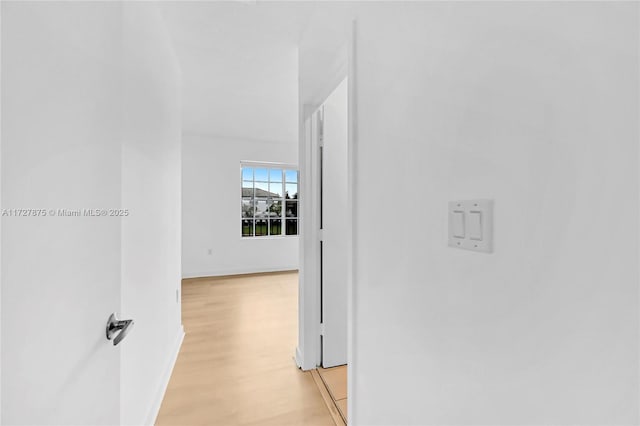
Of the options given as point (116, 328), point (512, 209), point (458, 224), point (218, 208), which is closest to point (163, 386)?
point (116, 328)

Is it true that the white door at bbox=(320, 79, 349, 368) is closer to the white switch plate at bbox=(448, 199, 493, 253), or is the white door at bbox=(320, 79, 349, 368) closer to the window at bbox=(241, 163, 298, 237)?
the white switch plate at bbox=(448, 199, 493, 253)

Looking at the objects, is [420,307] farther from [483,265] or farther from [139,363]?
[139,363]

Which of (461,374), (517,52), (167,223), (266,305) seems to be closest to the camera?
(517,52)

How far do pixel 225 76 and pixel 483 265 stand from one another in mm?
2767

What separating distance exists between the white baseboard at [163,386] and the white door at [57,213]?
3.40 ft

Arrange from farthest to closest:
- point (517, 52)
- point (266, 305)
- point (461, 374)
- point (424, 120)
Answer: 1. point (266, 305)
2. point (424, 120)
3. point (461, 374)
4. point (517, 52)

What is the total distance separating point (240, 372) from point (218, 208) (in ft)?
11.4

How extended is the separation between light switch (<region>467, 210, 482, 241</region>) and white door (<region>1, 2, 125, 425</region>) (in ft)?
2.72

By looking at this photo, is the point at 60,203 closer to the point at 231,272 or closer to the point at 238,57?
the point at 238,57

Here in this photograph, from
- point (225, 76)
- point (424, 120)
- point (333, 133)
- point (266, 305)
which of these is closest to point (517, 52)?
point (424, 120)

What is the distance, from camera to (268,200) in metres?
5.50

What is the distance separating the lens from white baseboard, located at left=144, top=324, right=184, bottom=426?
1552mm

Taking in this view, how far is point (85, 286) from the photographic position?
0.62 metres

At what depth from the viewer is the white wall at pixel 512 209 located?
0.41 metres
